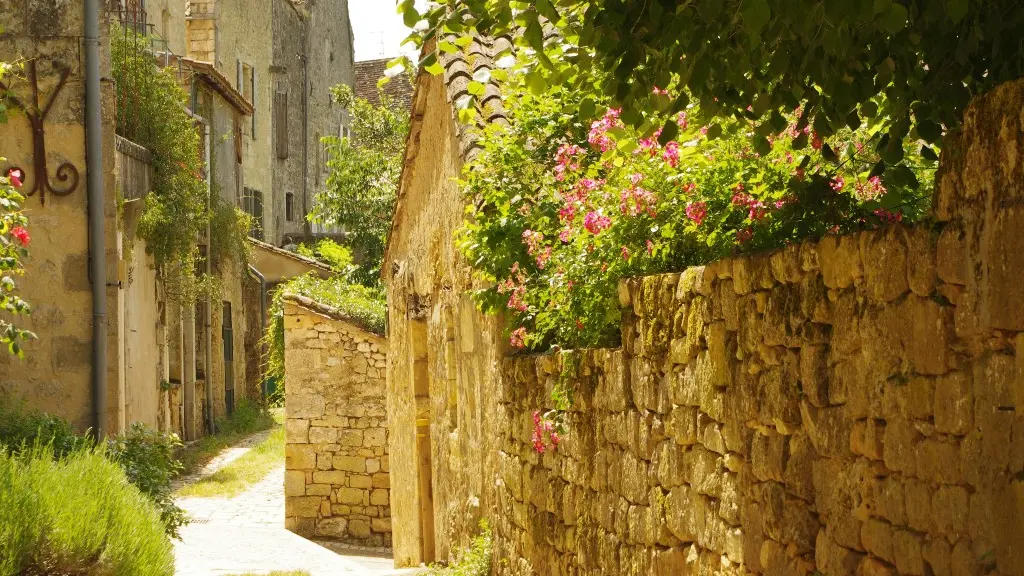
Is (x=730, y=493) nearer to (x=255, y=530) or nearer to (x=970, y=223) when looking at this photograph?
(x=970, y=223)

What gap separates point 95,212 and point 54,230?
0.34 meters

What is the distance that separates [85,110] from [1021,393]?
821 centimetres

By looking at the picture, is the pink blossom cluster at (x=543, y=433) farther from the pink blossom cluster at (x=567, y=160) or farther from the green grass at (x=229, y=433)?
the green grass at (x=229, y=433)

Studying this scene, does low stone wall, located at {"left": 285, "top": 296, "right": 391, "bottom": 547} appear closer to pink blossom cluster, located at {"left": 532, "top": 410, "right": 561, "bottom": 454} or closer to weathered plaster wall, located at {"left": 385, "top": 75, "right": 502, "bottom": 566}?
weathered plaster wall, located at {"left": 385, "top": 75, "right": 502, "bottom": 566}

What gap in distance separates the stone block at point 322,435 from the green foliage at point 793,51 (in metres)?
11.0

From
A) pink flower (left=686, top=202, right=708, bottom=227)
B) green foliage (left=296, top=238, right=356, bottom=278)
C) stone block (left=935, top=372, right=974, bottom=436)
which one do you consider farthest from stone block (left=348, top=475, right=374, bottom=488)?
stone block (left=935, top=372, right=974, bottom=436)

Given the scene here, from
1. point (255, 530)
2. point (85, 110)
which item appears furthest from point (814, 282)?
point (255, 530)

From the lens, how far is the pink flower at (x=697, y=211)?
4375mm

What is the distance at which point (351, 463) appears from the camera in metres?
14.6

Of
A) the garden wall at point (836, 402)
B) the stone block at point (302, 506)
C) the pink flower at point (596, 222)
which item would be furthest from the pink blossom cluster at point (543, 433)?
the stone block at point (302, 506)

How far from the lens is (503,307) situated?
6508mm

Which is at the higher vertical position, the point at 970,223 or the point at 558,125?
the point at 558,125

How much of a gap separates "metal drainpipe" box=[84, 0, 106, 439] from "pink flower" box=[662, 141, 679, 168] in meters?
Result: 5.86

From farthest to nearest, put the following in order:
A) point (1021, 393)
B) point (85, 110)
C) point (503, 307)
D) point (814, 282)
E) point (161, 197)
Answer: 1. point (161, 197)
2. point (85, 110)
3. point (503, 307)
4. point (814, 282)
5. point (1021, 393)
